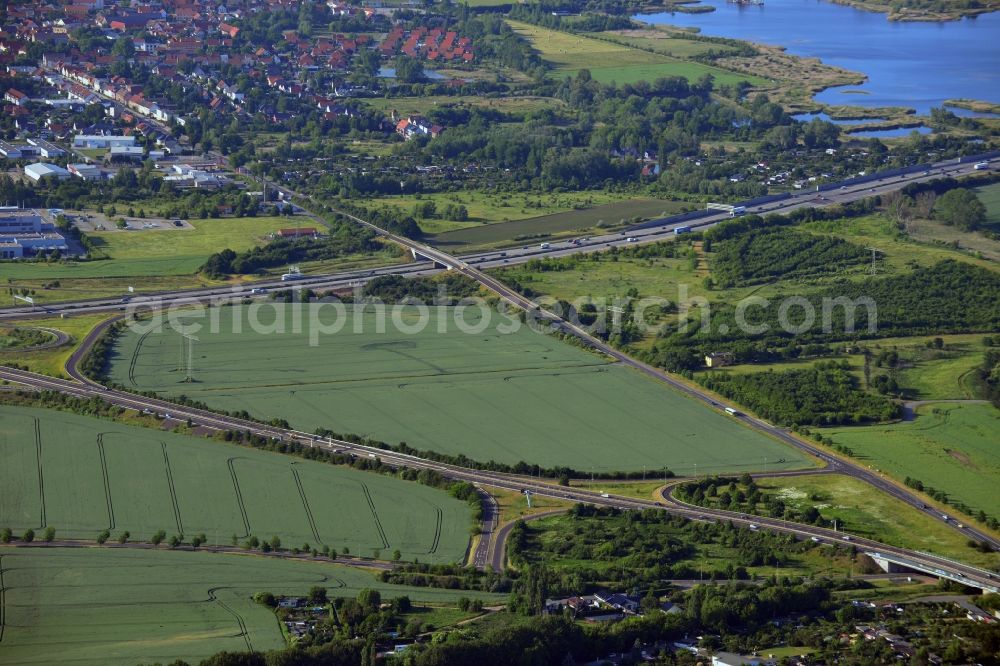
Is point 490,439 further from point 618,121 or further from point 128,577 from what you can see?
point 618,121

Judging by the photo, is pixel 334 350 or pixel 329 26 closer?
pixel 334 350

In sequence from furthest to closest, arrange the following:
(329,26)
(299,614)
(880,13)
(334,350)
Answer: (880,13)
(329,26)
(334,350)
(299,614)

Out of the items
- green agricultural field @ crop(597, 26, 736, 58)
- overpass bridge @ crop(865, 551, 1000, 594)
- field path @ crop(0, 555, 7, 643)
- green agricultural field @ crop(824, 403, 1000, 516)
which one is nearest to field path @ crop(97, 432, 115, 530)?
field path @ crop(0, 555, 7, 643)

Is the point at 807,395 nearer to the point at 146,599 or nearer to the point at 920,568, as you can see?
the point at 920,568

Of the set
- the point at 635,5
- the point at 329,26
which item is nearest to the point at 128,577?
the point at 329,26

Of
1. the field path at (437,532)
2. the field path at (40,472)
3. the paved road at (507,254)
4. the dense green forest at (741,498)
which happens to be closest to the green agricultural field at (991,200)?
the paved road at (507,254)

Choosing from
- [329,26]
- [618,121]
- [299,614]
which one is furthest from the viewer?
[329,26]

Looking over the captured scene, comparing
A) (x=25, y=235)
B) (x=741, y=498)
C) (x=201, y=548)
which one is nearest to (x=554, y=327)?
(x=741, y=498)
